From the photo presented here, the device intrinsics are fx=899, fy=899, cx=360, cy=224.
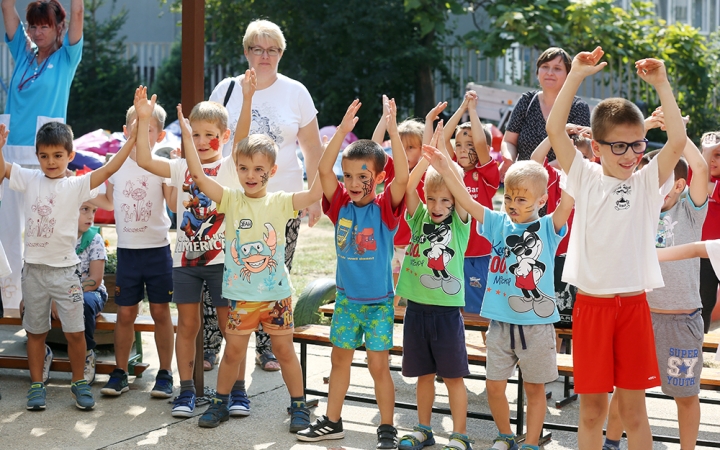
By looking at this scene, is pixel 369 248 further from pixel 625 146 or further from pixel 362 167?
pixel 625 146

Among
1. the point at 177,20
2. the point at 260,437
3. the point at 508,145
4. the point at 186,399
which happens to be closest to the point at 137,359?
the point at 186,399

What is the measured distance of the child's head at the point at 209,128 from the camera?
5.01m

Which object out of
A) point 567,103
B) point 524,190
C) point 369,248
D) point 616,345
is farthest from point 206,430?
point 567,103

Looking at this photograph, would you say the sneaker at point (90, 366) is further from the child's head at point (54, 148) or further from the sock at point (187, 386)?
the child's head at point (54, 148)

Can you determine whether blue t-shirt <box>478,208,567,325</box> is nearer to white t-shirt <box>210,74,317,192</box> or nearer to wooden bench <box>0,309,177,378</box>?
white t-shirt <box>210,74,317,192</box>

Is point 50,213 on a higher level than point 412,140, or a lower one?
lower

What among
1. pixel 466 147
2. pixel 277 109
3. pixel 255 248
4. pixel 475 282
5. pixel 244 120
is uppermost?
pixel 277 109

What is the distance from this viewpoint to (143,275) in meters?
5.35

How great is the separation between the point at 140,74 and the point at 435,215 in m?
17.8

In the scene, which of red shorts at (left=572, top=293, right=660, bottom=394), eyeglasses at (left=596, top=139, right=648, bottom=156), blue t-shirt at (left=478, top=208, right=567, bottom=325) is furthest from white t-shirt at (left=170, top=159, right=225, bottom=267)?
eyeglasses at (left=596, top=139, right=648, bottom=156)

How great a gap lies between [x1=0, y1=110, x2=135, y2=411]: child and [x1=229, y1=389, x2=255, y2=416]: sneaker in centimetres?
79

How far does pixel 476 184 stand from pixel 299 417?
A: 1.75m

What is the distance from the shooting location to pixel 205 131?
16.5 feet

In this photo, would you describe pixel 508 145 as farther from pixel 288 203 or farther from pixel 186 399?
pixel 186 399
